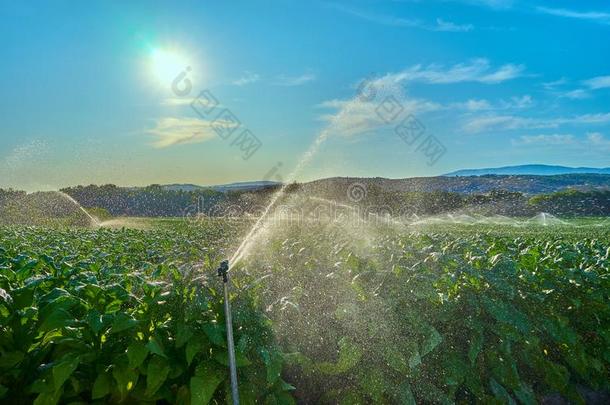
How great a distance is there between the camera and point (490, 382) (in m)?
3.66

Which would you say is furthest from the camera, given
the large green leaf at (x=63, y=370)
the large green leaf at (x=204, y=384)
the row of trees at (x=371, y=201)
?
the row of trees at (x=371, y=201)

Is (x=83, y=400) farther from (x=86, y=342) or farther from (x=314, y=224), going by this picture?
(x=314, y=224)

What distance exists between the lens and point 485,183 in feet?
193

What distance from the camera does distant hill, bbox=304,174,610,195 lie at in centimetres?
4094

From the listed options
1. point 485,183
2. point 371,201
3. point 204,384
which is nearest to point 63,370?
point 204,384

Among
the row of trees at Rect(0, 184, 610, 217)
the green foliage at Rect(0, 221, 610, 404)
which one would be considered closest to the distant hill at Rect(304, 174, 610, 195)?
the row of trees at Rect(0, 184, 610, 217)

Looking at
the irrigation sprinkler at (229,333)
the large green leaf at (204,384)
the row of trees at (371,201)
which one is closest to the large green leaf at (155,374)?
the large green leaf at (204,384)

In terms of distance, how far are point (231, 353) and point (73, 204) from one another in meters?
32.6

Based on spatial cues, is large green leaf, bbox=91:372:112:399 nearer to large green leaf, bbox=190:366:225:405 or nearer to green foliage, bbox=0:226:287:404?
green foliage, bbox=0:226:287:404

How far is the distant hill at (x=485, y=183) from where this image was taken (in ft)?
134

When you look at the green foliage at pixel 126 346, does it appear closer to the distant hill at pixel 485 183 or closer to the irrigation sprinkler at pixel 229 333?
the irrigation sprinkler at pixel 229 333

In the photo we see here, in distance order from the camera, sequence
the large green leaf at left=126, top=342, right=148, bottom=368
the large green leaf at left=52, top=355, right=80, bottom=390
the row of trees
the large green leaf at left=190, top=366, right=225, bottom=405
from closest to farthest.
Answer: the large green leaf at left=52, top=355, right=80, bottom=390
the large green leaf at left=126, top=342, right=148, bottom=368
the large green leaf at left=190, top=366, right=225, bottom=405
the row of trees

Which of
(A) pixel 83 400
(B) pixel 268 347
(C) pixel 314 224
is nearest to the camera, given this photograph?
(A) pixel 83 400

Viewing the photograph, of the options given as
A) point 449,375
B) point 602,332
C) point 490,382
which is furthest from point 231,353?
point 602,332
